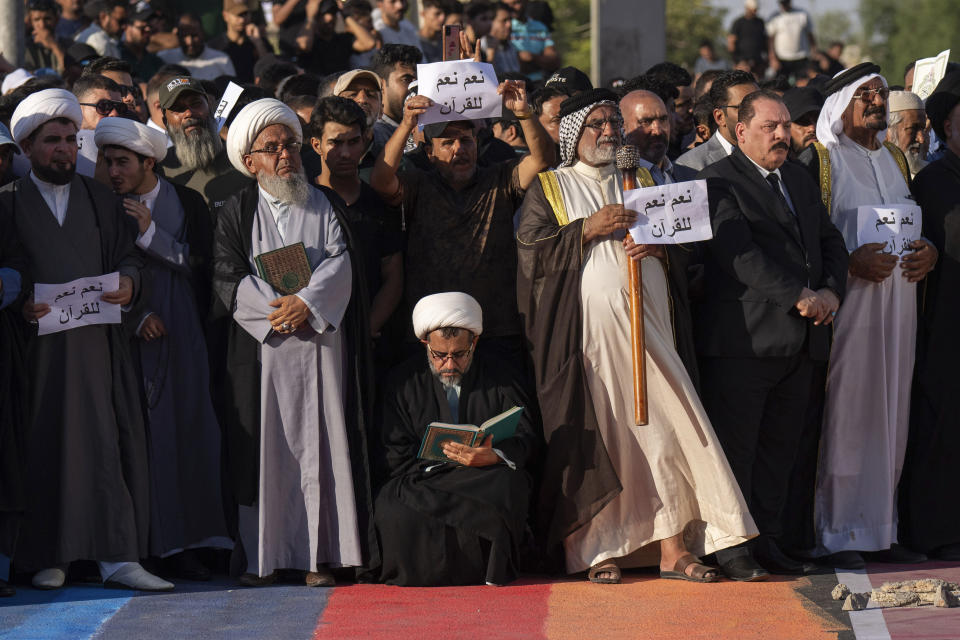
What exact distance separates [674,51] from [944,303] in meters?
27.5

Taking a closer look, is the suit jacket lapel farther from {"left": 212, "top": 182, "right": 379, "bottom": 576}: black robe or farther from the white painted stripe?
{"left": 212, "top": 182, "right": 379, "bottom": 576}: black robe

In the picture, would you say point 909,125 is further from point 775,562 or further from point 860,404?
point 775,562

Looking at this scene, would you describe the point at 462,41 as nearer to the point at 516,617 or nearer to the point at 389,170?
the point at 389,170

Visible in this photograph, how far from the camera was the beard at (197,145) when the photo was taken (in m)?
8.51

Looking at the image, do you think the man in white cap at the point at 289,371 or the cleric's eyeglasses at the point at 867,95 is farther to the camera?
the cleric's eyeglasses at the point at 867,95

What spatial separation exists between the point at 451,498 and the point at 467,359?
0.67 meters

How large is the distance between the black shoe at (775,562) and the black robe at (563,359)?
0.80 metres

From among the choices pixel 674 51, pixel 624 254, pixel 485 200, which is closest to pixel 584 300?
pixel 624 254

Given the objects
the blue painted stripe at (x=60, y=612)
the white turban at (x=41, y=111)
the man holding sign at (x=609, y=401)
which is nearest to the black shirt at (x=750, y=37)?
the man holding sign at (x=609, y=401)

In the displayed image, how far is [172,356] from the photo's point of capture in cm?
773

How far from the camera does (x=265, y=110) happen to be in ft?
24.7

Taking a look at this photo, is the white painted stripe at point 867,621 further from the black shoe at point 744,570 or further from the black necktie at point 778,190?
the black necktie at point 778,190

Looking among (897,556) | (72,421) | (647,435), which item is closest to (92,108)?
(72,421)

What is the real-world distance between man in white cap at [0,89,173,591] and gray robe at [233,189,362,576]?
1.78 ft
